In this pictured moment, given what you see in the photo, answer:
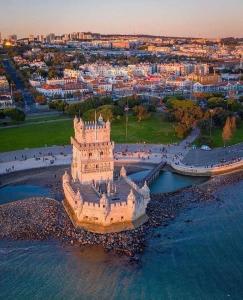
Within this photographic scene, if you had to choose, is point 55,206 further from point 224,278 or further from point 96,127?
point 224,278

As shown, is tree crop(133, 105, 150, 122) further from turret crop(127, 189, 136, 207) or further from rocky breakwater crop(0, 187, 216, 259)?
turret crop(127, 189, 136, 207)

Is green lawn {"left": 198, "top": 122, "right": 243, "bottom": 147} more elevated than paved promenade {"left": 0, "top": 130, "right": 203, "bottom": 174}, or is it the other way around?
green lawn {"left": 198, "top": 122, "right": 243, "bottom": 147}

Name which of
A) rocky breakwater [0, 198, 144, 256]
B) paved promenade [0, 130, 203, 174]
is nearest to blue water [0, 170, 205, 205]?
→ rocky breakwater [0, 198, 144, 256]

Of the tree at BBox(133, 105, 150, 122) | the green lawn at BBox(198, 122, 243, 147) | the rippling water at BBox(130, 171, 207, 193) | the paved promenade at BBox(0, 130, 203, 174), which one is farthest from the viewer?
the tree at BBox(133, 105, 150, 122)

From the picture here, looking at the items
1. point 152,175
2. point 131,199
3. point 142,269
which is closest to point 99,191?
point 131,199

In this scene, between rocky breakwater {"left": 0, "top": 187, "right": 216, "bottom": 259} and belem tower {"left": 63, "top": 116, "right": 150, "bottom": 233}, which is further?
belem tower {"left": 63, "top": 116, "right": 150, "bottom": 233}

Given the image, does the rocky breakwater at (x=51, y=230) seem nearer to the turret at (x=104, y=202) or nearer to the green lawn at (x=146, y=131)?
the turret at (x=104, y=202)

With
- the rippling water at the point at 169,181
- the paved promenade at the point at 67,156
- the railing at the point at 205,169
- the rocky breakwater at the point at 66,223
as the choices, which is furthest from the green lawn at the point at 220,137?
the rocky breakwater at the point at 66,223
